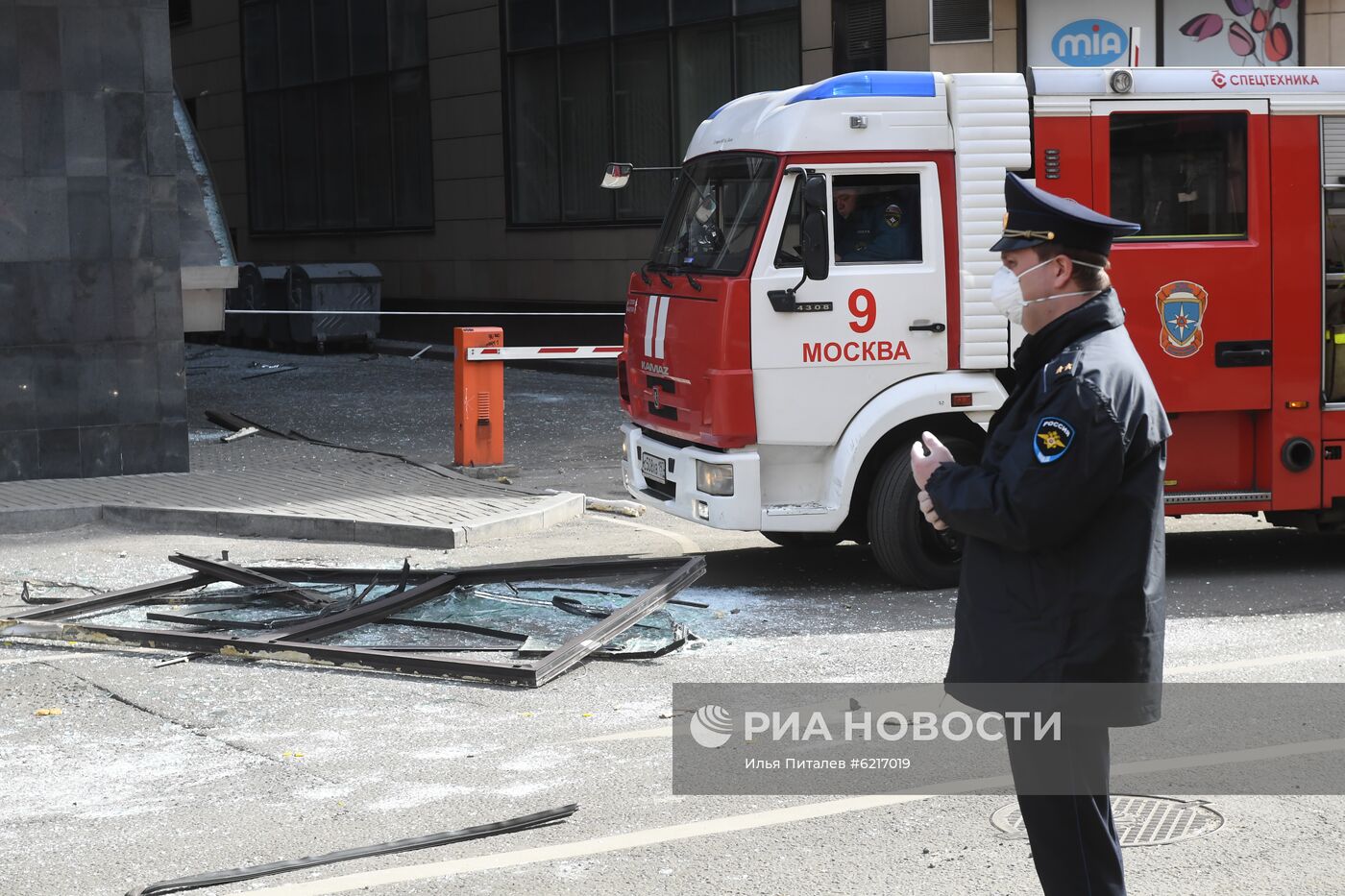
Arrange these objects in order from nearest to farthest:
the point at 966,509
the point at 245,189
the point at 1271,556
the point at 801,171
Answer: the point at 966,509
the point at 801,171
the point at 1271,556
the point at 245,189

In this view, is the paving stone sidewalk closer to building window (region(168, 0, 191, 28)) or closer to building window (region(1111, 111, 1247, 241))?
building window (region(1111, 111, 1247, 241))

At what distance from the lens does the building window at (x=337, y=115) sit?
92.2 ft

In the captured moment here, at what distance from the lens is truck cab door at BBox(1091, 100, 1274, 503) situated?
9109mm

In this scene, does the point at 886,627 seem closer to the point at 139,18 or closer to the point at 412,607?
the point at 412,607

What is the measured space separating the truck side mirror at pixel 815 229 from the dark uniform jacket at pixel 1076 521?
16.8 ft

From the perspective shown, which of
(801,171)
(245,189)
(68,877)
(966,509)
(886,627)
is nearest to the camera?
→ (966,509)

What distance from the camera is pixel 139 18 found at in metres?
13.4

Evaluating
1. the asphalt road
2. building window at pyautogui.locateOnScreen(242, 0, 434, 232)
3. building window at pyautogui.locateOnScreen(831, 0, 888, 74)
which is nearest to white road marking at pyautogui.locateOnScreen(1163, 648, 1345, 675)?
the asphalt road

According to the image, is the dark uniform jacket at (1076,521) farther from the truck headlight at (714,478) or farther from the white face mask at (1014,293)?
the truck headlight at (714,478)

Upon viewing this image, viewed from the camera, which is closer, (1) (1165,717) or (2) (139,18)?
(1) (1165,717)

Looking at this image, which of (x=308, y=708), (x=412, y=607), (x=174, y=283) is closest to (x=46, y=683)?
(x=308, y=708)

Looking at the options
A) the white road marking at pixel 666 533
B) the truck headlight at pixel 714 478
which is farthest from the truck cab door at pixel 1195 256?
the white road marking at pixel 666 533

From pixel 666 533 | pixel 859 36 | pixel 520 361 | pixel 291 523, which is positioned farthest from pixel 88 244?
pixel 520 361

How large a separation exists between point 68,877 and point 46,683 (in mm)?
2583
